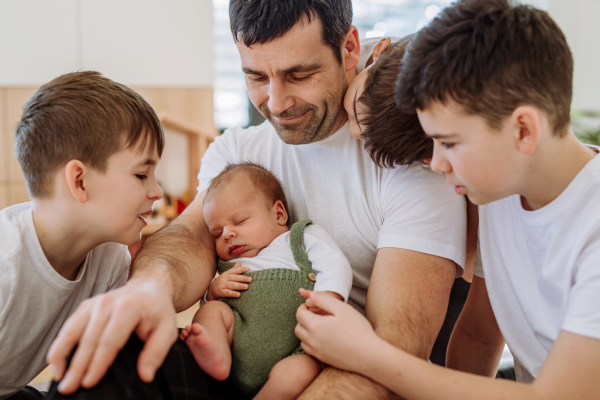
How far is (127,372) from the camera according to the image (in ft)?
3.05

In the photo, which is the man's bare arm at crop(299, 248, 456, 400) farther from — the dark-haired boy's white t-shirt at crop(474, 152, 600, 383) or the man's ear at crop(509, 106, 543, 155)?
the man's ear at crop(509, 106, 543, 155)

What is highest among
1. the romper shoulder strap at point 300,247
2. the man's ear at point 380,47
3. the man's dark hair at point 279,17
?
the man's dark hair at point 279,17

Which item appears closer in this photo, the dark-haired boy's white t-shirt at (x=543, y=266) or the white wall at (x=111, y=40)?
the dark-haired boy's white t-shirt at (x=543, y=266)

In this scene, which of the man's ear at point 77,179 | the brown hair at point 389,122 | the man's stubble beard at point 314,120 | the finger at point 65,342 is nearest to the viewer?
the finger at point 65,342

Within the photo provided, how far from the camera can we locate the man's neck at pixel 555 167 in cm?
102

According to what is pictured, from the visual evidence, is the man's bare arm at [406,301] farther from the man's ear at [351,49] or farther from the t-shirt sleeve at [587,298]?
the man's ear at [351,49]

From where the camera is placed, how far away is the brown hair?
1.27m

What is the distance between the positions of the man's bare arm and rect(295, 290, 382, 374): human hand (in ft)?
0.13

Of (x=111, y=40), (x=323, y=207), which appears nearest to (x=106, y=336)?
(x=323, y=207)

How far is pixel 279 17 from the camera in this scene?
1.37 m

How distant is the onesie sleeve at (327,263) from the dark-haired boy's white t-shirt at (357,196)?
114mm

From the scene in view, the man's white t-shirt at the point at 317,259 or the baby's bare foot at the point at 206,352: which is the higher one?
the man's white t-shirt at the point at 317,259

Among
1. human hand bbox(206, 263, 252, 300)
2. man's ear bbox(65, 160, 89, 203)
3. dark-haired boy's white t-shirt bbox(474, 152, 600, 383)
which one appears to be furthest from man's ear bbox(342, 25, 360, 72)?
man's ear bbox(65, 160, 89, 203)

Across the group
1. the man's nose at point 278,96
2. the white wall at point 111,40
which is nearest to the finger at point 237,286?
the man's nose at point 278,96
